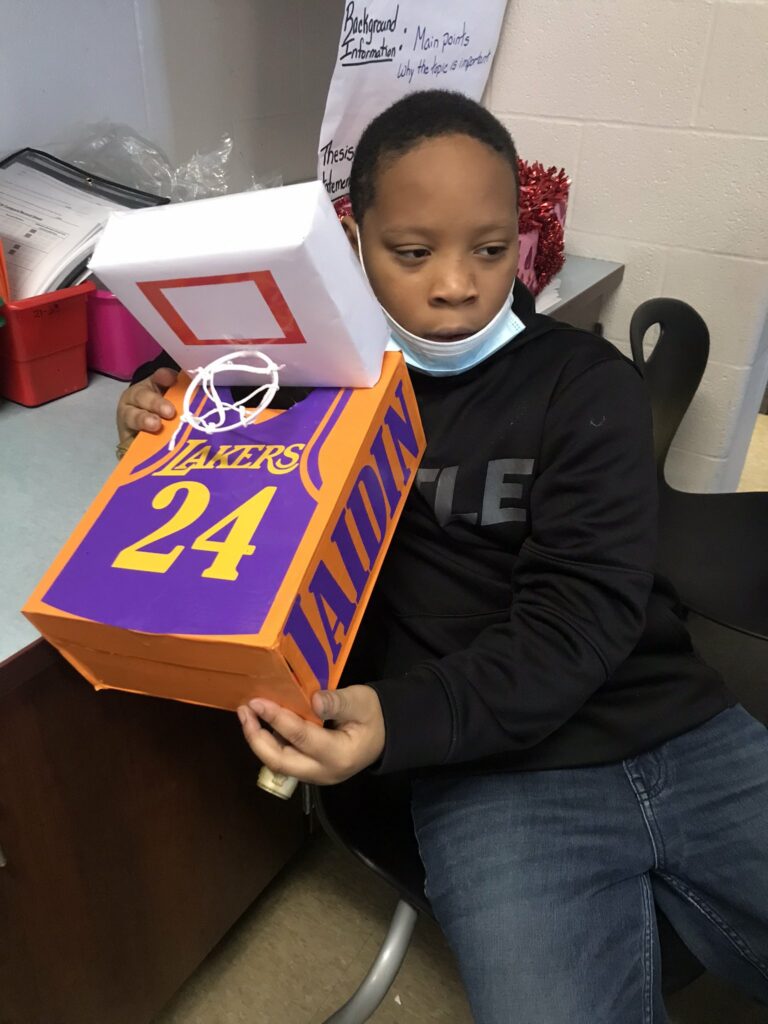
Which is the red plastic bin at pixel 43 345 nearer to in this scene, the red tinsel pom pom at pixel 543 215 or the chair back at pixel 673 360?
the red tinsel pom pom at pixel 543 215

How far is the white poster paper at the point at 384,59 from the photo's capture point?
1.04m

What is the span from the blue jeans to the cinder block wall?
2.80 feet

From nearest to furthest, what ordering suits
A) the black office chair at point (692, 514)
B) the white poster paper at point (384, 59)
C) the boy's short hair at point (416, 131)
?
the boy's short hair at point (416, 131), the white poster paper at point (384, 59), the black office chair at point (692, 514)

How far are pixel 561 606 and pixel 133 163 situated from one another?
2.82 ft

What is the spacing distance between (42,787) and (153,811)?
179 mm

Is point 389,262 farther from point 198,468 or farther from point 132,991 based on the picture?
point 132,991

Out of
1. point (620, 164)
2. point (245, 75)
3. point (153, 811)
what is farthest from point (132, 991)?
point (620, 164)

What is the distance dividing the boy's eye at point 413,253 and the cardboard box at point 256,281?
0.12 m

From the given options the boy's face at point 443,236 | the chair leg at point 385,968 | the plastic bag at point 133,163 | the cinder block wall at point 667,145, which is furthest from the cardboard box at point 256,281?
the cinder block wall at point 667,145

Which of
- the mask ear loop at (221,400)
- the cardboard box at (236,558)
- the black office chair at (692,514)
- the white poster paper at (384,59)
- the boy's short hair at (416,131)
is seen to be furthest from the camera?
the black office chair at (692,514)

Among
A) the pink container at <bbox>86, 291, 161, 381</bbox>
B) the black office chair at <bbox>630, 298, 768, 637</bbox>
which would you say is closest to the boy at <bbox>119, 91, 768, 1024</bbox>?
the pink container at <bbox>86, 291, 161, 381</bbox>

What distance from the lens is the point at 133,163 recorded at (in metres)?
1.12

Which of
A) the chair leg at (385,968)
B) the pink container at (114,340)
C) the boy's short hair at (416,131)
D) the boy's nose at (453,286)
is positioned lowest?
the chair leg at (385,968)

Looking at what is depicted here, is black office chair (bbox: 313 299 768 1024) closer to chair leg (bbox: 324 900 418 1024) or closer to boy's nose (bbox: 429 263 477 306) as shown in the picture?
chair leg (bbox: 324 900 418 1024)
